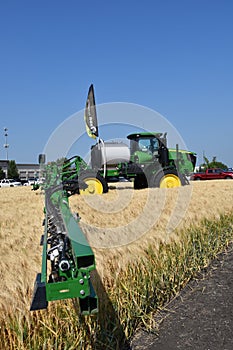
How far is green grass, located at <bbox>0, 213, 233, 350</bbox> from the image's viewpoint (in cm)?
235

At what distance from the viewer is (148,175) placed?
13.0 metres

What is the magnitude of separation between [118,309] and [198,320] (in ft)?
2.56

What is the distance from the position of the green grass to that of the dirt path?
117 millimetres

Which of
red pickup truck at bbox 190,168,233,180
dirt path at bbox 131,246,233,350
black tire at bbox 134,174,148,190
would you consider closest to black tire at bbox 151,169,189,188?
black tire at bbox 134,174,148,190

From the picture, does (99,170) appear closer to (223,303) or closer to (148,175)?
(148,175)

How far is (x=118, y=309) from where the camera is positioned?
118 inches

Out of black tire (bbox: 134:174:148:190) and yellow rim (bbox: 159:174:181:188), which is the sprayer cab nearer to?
yellow rim (bbox: 159:174:181:188)

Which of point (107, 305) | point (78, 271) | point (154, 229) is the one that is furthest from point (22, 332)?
point (154, 229)

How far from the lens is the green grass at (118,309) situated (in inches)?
92.7

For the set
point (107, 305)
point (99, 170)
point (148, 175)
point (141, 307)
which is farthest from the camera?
point (148, 175)

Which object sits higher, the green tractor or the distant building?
the distant building

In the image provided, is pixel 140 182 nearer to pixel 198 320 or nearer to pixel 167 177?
pixel 167 177

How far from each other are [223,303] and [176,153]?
35.5 ft

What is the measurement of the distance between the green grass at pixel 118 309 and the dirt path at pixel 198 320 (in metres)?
0.12
